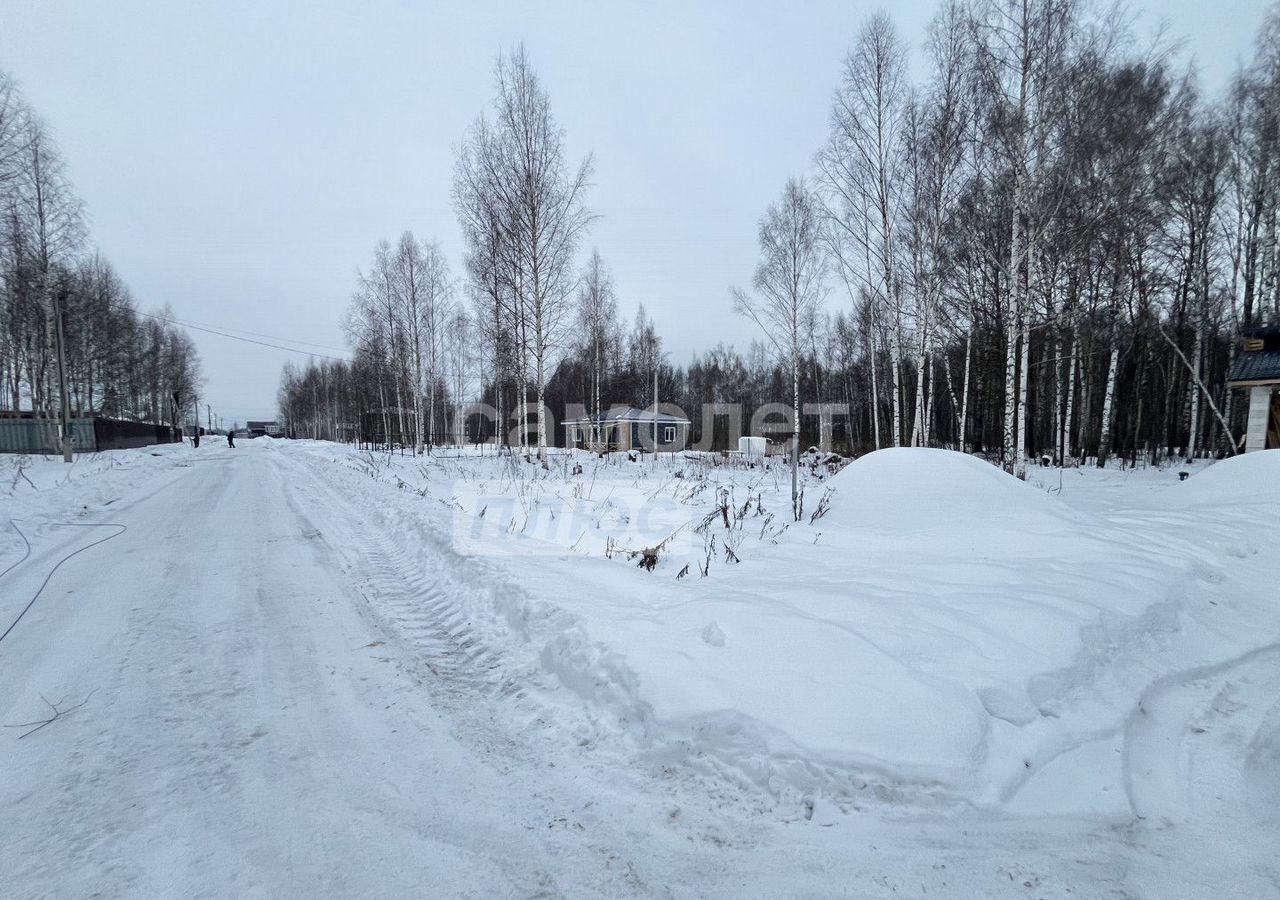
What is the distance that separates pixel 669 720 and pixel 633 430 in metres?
38.7

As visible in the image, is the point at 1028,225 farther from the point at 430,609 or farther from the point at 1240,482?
the point at 430,609

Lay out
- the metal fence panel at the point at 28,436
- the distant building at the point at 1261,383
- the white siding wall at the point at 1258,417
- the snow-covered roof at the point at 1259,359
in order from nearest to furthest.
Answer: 1. the snow-covered roof at the point at 1259,359
2. the distant building at the point at 1261,383
3. the white siding wall at the point at 1258,417
4. the metal fence panel at the point at 28,436

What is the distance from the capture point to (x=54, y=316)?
2122 cm

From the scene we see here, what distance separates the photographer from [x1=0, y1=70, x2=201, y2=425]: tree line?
18.2 meters

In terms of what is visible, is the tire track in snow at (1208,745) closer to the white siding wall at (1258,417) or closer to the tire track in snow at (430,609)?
the tire track in snow at (430,609)

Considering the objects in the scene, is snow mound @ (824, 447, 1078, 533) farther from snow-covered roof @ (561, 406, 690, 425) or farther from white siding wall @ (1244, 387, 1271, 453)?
snow-covered roof @ (561, 406, 690, 425)

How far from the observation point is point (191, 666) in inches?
133

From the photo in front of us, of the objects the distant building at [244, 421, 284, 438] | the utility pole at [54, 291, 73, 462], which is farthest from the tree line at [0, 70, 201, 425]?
the distant building at [244, 421, 284, 438]

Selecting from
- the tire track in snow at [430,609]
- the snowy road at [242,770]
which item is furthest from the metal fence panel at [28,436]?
the snowy road at [242,770]

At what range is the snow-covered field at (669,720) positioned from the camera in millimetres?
1906

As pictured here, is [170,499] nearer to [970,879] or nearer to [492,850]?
[492,850]

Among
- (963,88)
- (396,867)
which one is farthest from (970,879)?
(963,88)

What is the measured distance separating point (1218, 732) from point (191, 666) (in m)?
6.19

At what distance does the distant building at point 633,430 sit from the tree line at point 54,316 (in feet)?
91.8
